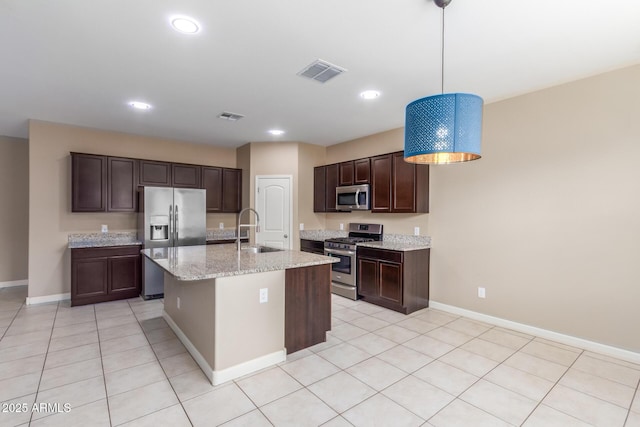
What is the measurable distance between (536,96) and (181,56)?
3622 millimetres

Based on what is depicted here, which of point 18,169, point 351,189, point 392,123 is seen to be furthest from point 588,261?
point 18,169

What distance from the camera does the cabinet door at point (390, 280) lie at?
13.4 feet

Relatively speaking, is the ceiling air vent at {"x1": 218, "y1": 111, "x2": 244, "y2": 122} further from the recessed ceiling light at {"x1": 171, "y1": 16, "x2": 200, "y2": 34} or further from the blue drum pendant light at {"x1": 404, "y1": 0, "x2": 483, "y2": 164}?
the blue drum pendant light at {"x1": 404, "y1": 0, "x2": 483, "y2": 164}

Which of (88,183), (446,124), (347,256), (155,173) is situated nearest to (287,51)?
(446,124)

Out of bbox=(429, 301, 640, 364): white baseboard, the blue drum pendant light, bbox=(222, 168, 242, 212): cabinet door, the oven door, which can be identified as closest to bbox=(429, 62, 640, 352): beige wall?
bbox=(429, 301, 640, 364): white baseboard

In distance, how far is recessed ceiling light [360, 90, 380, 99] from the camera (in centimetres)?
338

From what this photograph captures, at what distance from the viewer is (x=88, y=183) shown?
4625 millimetres

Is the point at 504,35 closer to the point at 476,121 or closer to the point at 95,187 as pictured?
the point at 476,121

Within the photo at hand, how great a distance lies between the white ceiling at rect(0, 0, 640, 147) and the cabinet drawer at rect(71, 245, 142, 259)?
6.27ft

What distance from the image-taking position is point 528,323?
11.3 ft

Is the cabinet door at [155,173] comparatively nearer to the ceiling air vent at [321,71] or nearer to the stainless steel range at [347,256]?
the stainless steel range at [347,256]

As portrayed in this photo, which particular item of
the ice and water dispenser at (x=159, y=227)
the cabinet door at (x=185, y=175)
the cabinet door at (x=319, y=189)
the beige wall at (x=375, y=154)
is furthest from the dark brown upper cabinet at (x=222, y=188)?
the beige wall at (x=375, y=154)

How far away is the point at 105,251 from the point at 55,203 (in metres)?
1.10

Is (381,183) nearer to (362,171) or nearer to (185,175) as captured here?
(362,171)
